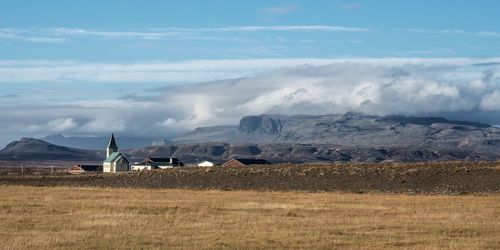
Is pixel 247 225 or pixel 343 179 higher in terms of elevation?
pixel 247 225

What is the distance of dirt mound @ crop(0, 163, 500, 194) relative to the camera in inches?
3241

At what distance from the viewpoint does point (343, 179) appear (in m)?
93.2

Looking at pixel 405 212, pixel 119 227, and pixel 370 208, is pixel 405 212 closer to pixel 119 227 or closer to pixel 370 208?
pixel 370 208

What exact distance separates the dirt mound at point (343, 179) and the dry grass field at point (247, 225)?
2987cm

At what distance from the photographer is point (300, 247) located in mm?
28922

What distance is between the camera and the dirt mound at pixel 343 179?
82325 millimetres

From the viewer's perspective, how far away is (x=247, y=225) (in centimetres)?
3666

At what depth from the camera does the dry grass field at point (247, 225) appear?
29.9 m

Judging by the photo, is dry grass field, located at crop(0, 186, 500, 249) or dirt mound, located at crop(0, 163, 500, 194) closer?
dry grass field, located at crop(0, 186, 500, 249)

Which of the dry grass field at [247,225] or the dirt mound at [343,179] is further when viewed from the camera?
the dirt mound at [343,179]

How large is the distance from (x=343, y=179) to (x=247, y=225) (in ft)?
189

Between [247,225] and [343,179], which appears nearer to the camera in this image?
[247,225]

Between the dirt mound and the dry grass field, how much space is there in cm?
2987

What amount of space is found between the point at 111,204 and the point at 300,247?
24411mm
